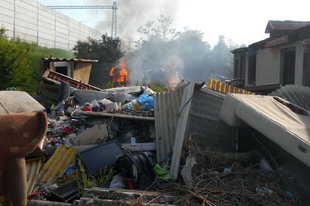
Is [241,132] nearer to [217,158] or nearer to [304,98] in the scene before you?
[217,158]

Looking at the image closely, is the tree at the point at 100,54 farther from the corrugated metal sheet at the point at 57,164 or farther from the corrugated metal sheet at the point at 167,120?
the corrugated metal sheet at the point at 57,164

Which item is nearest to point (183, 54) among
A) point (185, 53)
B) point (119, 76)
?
point (185, 53)

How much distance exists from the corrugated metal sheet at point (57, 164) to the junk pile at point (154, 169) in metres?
0.02

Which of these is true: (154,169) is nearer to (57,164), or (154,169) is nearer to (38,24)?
(57,164)

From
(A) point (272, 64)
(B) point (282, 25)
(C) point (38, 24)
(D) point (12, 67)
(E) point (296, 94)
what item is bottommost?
(E) point (296, 94)

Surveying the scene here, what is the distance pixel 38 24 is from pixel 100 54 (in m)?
6.24

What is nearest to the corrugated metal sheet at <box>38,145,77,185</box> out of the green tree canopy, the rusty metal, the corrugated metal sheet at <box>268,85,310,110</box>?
the rusty metal

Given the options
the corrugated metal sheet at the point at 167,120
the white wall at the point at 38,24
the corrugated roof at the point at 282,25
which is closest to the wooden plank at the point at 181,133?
the corrugated metal sheet at the point at 167,120

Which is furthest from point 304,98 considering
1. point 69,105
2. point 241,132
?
point 69,105

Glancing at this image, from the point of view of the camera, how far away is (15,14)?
1942 centimetres

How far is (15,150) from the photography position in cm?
249

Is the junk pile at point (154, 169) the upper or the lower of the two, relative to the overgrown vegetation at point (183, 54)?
lower

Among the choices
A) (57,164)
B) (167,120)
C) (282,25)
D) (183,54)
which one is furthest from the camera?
(183,54)

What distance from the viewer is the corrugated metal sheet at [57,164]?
168 inches
